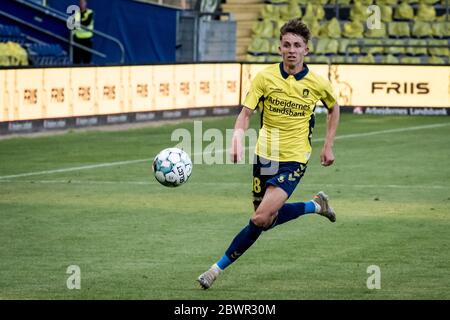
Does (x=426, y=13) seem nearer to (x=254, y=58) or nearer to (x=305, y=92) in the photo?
(x=254, y=58)

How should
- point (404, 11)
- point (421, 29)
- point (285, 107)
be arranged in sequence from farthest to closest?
point (404, 11) → point (421, 29) → point (285, 107)

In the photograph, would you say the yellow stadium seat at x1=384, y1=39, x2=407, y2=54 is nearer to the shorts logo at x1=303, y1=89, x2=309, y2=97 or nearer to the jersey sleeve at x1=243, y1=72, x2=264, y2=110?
the shorts logo at x1=303, y1=89, x2=309, y2=97

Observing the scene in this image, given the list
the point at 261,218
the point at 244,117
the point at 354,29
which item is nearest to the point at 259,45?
the point at 354,29

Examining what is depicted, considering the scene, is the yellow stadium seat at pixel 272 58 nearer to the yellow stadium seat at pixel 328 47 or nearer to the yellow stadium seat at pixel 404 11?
the yellow stadium seat at pixel 328 47

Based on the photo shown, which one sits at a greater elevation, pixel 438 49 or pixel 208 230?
pixel 438 49

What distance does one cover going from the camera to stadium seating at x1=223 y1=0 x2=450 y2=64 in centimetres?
3738

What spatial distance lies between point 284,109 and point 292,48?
599 millimetres

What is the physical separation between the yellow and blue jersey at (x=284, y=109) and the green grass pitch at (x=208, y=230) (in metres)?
1.15

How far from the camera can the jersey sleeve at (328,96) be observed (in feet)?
35.1

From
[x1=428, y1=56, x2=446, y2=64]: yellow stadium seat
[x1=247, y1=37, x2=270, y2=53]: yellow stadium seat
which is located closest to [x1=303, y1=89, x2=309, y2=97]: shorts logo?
[x1=428, y1=56, x2=446, y2=64]: yellow stadium seat

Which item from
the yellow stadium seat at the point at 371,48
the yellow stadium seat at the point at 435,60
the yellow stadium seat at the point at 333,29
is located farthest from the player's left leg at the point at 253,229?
the yellow stadium seat at the point at 333,29

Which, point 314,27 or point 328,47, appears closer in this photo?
point 328,47

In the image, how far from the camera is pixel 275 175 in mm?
10406

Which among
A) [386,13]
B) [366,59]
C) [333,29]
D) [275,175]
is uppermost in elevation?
[386,13]
